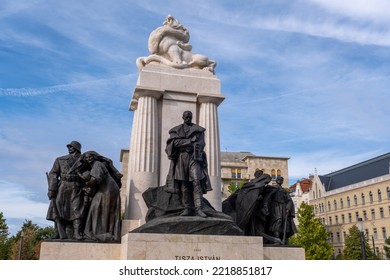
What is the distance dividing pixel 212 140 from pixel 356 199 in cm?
6072

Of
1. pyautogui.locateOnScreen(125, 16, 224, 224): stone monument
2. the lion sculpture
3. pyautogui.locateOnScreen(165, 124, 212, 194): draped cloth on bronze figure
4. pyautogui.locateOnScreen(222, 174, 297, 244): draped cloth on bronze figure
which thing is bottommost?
pyautogui.locateOnScreen(222, 174, 297, 244): draped cloth on bronze figure

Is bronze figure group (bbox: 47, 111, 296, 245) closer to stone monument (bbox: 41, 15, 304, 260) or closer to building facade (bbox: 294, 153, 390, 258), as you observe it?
stone monument (bbox: 41, 15, 304, 260)

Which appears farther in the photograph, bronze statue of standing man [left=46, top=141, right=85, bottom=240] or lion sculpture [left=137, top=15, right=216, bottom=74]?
lion sculpture [left=137, top=15, right=216, bottom=74]

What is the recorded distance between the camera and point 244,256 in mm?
9531

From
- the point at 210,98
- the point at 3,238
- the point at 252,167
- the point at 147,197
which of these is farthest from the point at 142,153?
the point at 252,167

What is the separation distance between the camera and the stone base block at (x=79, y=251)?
393 inches

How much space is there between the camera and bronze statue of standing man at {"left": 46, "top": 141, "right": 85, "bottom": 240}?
35.5ft

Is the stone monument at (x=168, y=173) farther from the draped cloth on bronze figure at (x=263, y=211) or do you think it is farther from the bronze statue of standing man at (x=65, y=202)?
the draped cloth on bronze figure at (x=263, y=211)

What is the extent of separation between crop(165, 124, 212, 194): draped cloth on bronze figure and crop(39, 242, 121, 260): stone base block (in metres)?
2.07

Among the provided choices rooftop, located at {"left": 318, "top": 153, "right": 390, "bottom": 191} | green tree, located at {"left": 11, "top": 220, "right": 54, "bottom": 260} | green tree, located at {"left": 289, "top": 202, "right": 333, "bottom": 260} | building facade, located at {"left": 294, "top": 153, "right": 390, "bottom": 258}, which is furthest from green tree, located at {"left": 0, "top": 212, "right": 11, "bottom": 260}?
rooftop, located at {"left": 318, "top": 153, "right": 390, "bottom": 191}

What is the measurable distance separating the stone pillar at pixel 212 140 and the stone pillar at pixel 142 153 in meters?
1.58

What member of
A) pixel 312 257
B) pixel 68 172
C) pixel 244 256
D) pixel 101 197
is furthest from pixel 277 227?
pixel 312 257

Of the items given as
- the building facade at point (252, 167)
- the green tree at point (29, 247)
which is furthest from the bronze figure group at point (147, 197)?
the building facade at point (252, 167)
